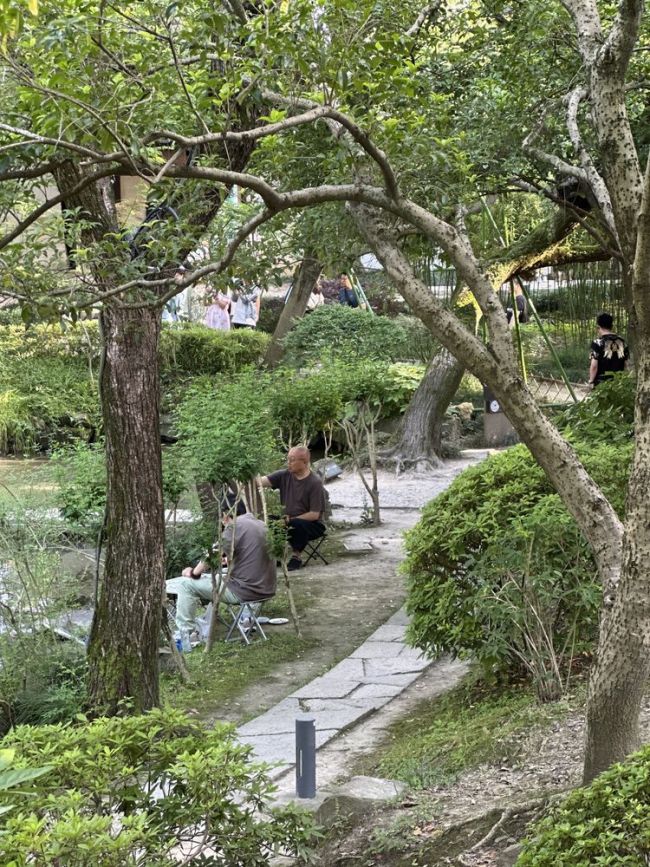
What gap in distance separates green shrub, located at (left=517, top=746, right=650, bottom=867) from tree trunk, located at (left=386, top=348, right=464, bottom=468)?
48.7ft

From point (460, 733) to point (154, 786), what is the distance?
3.07 m

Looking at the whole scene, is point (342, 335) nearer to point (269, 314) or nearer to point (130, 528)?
point (269, 314)

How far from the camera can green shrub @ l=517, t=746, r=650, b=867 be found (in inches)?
129

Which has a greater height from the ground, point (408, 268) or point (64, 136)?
point (64, 136)

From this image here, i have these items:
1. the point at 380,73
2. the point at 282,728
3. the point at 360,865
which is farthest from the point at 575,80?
the point at 360,865

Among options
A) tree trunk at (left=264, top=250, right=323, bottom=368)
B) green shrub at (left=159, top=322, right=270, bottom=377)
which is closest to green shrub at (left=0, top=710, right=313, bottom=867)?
green shrub at (left=159, top=322, right=270, bottom=377)

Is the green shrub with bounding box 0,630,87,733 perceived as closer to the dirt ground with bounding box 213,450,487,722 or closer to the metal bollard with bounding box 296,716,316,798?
the dirt ground with bounding box 213,450,487,722

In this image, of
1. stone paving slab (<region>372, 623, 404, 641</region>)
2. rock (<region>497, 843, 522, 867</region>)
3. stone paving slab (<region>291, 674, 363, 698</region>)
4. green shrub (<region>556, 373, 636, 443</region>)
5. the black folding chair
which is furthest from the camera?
the black folding chair

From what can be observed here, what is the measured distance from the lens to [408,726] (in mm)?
7676

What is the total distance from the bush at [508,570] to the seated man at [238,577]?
9.33ft

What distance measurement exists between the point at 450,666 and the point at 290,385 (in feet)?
18.0

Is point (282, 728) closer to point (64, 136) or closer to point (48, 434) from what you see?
point (64, 136)

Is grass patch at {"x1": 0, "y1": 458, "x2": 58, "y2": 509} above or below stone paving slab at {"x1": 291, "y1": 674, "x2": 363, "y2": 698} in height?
above

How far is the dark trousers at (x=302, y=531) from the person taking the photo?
12.4m
